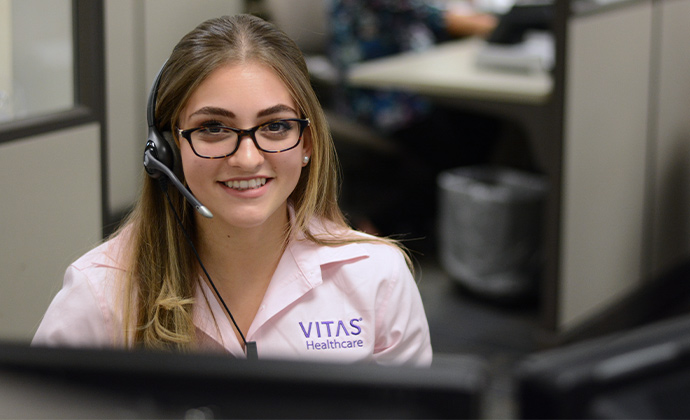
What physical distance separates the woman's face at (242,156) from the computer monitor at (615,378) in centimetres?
44

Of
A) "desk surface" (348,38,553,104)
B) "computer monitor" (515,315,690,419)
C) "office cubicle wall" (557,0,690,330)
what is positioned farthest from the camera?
"desk surface" (348,38,553,104)

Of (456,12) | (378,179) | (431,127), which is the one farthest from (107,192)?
(456,12)

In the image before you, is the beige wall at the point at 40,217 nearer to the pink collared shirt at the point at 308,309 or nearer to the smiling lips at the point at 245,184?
the pink collared shirt at the point at 308,309

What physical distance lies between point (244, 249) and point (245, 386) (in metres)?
0.47

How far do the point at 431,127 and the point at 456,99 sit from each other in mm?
542

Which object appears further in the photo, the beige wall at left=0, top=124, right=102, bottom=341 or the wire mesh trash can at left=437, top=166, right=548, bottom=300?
the wire mesh trash can at left=437, top=166, right=548, bottom=300

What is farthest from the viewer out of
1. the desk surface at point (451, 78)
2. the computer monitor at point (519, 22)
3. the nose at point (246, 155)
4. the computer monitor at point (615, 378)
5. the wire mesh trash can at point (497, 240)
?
the computer monitor at point (519, 22)

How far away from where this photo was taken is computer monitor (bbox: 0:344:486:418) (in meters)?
0.35

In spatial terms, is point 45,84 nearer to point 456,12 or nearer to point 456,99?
point 456,99

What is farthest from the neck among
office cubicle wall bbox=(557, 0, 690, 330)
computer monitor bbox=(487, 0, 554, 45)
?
computer monitor bbox=(487, 0, 554, 45)

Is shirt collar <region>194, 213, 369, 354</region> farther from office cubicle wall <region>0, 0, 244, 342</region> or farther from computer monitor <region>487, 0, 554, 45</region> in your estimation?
computer monitor <region>487, 0, 554, 45</region>

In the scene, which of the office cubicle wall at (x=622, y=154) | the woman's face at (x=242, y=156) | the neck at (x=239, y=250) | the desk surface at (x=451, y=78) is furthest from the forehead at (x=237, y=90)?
the desk surface at (x=451, y=78)

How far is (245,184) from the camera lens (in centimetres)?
76

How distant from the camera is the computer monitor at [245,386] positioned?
35 cm
